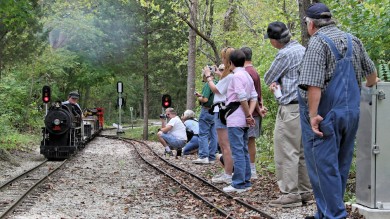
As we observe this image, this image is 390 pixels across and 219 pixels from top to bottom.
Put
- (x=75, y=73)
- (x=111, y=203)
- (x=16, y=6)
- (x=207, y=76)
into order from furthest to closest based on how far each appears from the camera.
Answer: (x=75, y=73)
(x=16, y=6)
(x=207, y=76)
(x=111, y=203)

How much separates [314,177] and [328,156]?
0.29 meters

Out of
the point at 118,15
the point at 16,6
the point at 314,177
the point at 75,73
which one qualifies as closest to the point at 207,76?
the point at 314,177

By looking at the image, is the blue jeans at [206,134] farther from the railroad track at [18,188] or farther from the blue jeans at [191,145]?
the railroad track at [18,188]

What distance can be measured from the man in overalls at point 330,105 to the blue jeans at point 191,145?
1009 centimetres

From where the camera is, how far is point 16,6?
42.4 feet

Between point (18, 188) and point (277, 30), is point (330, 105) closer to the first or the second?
point (277, 30)

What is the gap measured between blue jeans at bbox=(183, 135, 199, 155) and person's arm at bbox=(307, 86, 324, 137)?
10.3 metres

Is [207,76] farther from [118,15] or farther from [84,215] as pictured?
[118,15]

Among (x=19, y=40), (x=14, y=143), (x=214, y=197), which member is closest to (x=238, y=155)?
(x=214, y=197)

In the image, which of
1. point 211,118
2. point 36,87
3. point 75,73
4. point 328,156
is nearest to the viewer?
point 328,156

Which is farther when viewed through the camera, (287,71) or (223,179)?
(223,179)

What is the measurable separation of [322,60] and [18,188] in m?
6.94

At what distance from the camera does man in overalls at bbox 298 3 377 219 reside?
4.55 m

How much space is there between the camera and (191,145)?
14914 millimetres
